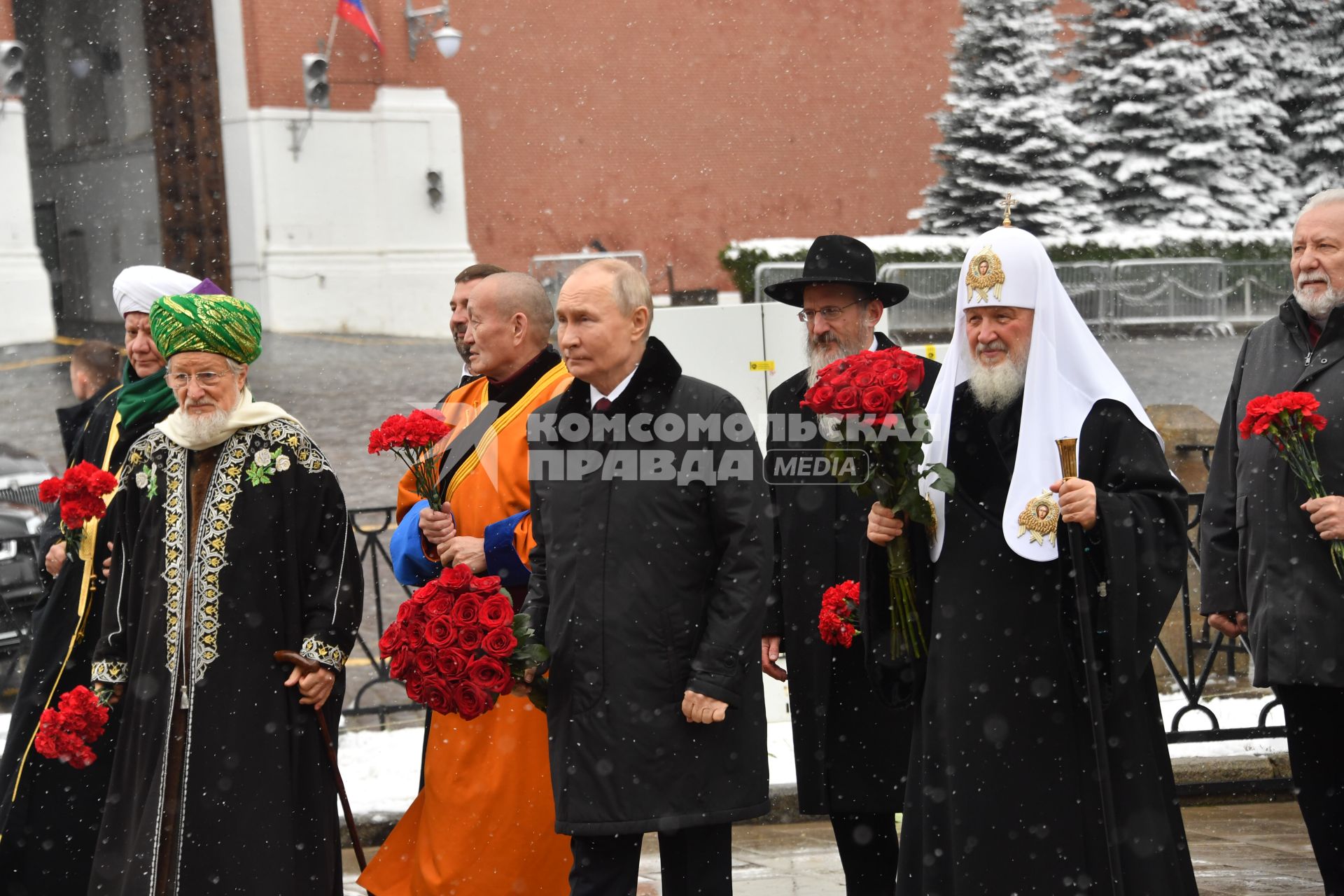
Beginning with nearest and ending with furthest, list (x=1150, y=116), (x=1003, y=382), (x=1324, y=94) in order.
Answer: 1. (x=1003, y=382)
2. (x=1150, y=116)
3. (x=1324, y=94)

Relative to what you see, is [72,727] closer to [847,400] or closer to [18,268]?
[847,400]

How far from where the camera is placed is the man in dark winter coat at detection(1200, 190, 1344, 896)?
4586 millimetres

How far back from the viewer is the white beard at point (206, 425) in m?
4.50

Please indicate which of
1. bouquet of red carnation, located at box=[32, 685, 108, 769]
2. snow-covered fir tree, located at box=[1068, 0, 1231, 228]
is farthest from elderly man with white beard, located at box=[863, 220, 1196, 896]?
snow-covered fir tree, located at box=[1068, 0, 1231, 228]

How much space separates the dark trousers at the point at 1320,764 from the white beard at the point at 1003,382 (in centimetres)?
145

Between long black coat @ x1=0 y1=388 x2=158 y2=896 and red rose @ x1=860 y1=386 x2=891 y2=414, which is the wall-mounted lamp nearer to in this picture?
long black coat @ x1=0 y1=388 x2=158 y2=896

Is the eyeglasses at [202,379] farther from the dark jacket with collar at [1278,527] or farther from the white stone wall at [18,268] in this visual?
the white stone wall at [18,268]

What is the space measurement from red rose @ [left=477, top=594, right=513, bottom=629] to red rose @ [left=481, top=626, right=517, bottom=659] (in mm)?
23

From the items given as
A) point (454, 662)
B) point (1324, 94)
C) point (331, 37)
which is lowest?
point (454, 662)

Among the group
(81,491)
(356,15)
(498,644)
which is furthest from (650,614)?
(356,15)

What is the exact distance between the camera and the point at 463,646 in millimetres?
4082

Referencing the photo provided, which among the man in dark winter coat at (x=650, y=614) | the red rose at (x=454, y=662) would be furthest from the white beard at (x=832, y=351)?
the red rose at (x=454, y=662)

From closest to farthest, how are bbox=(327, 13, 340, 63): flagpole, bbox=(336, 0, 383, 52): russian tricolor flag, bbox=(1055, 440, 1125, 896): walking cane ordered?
bbox=(1055, 440, 1125, 896): walking cane → bbox=(336, 0, 383, 52): russian tricolor flag → bbox=(327, 13, 340, 63): flagpole

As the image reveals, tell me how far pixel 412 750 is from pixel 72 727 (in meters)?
2.70
